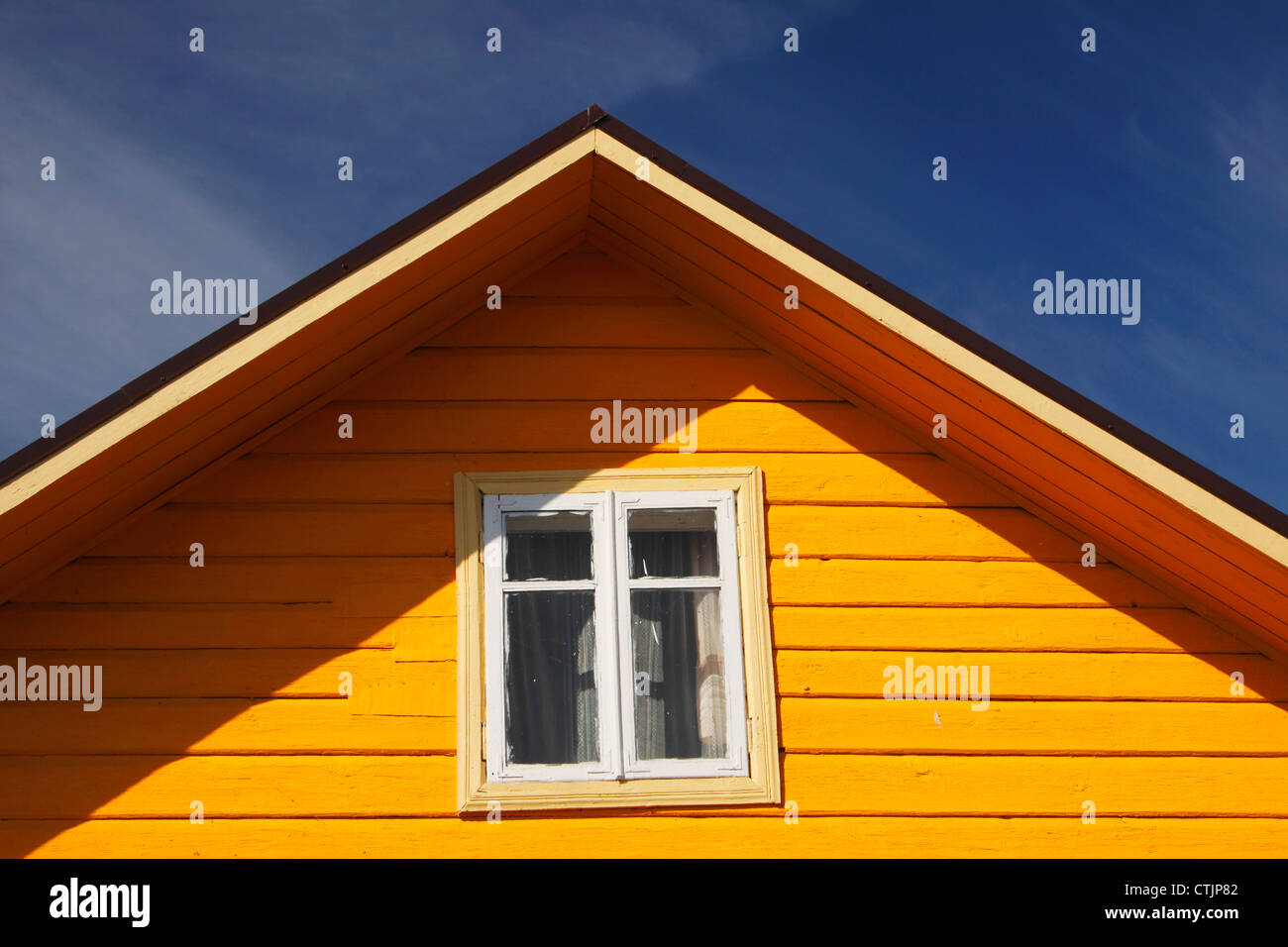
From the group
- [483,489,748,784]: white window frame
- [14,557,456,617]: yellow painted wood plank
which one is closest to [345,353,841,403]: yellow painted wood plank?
[483,489,748,784]: white window frame

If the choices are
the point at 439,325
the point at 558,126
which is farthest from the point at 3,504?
the point at 558,126

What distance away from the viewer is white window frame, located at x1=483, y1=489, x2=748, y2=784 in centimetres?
546

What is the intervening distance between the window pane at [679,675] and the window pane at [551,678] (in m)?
0.23

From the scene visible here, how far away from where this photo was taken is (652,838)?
17.6 ft

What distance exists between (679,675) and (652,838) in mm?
780

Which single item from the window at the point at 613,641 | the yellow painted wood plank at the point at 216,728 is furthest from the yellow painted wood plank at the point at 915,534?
the yellow painted wood plank at the point at 216,728

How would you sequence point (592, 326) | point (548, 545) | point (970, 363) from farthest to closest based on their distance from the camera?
1. point (592, 326)
2. point (548, 545)
3. point (970, 363)

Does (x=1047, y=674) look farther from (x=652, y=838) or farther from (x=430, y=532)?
(x=430, y=532)

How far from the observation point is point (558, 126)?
5.63m

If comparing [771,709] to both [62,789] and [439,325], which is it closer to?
[439,325]

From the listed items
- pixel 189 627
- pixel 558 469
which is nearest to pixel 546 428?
pixel 558 469
